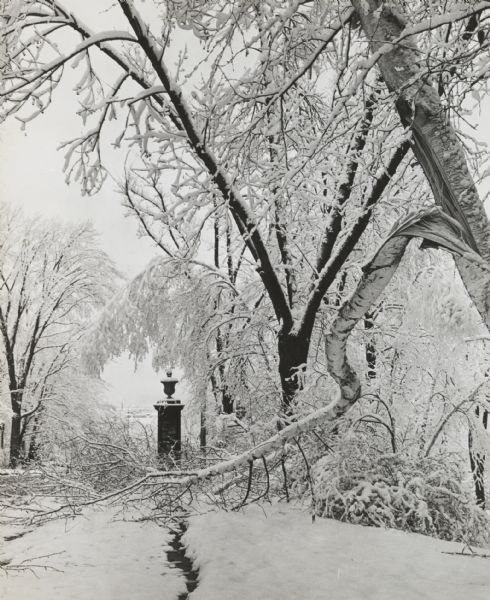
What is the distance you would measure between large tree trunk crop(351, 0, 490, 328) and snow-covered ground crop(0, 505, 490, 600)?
185 centimetres

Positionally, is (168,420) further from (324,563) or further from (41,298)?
(41,298)

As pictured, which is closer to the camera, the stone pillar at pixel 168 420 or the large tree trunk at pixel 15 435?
the stone pillar at pixel 168 420

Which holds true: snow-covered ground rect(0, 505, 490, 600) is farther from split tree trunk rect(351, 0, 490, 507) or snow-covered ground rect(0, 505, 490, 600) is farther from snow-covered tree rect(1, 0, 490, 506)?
split tree trunk rect(351, 0, 490, 507)

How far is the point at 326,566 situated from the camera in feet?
12.1

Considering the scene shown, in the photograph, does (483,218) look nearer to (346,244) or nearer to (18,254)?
(346,244)

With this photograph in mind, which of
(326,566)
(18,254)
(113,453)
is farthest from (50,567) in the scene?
(18,254)

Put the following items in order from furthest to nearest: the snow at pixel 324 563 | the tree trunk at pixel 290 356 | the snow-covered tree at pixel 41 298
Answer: the snow-covered tree at pixel 41 298 < the tree trunk at pixel 290 356 < the snow at pixel 324 563

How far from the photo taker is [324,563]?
376cm

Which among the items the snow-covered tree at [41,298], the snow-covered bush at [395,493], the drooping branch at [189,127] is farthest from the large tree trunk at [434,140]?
the snow-covered tree at [41,298]

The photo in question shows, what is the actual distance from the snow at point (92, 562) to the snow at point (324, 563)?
1.11 ft

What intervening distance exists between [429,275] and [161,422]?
6696mm

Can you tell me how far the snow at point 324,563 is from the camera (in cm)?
320

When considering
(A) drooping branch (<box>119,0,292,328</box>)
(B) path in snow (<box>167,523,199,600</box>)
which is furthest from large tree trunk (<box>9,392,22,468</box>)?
(B) path in snow (<box>167,523,199,600</box>)

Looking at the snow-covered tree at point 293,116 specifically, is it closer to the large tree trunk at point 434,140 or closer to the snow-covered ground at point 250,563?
the large tree trunk at point 434,140
